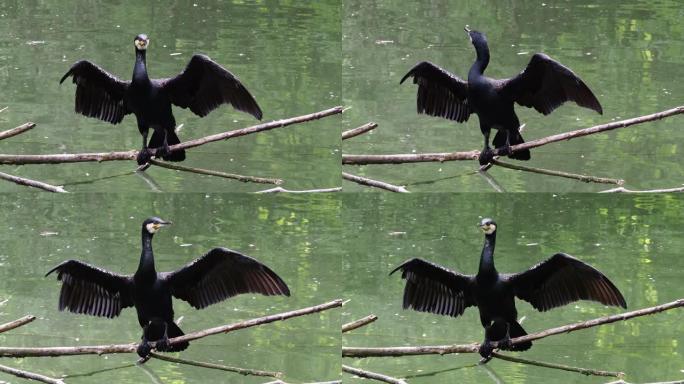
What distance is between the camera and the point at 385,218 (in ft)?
18.8

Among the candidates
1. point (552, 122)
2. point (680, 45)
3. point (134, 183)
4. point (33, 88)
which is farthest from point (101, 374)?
point (680, 45)

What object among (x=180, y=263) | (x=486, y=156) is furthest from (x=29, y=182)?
(x=486, y=156)

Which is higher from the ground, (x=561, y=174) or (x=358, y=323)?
(x=561, y=174)

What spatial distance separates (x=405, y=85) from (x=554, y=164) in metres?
0.75

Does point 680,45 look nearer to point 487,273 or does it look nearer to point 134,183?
point 487,273

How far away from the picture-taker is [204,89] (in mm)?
5453

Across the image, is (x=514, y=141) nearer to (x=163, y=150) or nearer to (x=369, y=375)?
(x=369, y=375)

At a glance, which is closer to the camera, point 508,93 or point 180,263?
point 508,93

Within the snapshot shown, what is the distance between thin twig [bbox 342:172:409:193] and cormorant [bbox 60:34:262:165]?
0.48 meters

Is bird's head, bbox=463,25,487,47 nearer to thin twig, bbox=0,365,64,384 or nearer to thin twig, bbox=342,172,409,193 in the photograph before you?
thin twig, bbox=342,172,409,193

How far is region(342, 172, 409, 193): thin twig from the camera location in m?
5.47

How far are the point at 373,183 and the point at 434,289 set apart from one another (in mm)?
487

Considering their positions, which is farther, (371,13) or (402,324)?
(371,13)

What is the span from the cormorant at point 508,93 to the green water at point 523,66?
27 cm
